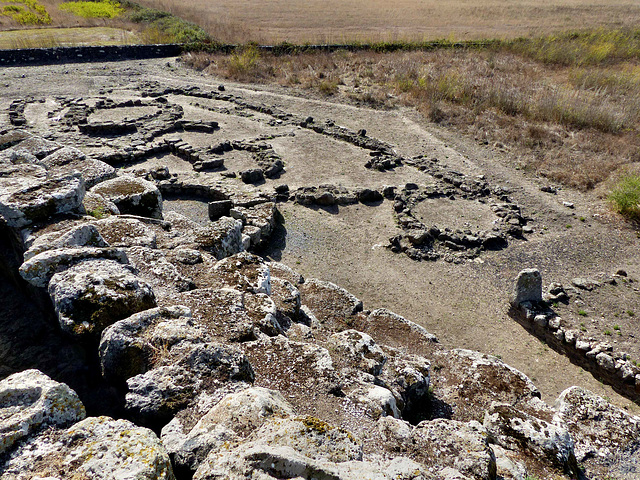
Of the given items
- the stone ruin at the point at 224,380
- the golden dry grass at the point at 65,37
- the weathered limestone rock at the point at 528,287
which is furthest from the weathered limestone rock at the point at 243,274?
the golden dry grass at the point at 65,37

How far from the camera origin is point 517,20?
174 ft

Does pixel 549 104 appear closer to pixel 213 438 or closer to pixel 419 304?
pixel 419 304

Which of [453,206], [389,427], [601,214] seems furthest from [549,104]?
[389,427]

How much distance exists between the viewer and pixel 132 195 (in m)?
8.04

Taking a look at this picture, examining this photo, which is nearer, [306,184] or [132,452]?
[132,452]

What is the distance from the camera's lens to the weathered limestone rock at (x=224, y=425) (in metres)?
3.00

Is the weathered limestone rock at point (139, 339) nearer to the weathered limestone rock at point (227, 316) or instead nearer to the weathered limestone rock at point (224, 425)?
the weathered limestone rock at point (227, 316)

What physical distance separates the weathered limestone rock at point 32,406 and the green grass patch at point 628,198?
53.1 feet

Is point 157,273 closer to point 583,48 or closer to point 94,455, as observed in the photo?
point 94,455

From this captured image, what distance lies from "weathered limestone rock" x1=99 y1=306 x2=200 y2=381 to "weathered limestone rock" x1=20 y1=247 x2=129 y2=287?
1170 millimetres

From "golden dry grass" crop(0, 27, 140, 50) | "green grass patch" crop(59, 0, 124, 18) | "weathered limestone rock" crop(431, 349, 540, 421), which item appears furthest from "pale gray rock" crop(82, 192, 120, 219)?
"green grass patch" crop(59, 0, 124, 18)

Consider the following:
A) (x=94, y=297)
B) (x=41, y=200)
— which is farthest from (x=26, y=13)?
(x=94, y=297)

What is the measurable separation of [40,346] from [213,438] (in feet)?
8.53

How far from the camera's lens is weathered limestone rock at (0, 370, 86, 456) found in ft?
9.12
